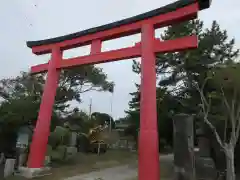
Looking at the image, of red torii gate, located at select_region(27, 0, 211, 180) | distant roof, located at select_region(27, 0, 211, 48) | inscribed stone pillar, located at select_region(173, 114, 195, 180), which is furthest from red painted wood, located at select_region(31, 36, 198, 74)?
inscribed stone pillar, located at select_region(173, 114, 195, 180)

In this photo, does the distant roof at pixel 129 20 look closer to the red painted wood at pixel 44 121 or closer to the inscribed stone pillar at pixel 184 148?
the red painted wood at pixel 44 121

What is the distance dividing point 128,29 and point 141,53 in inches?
49.6

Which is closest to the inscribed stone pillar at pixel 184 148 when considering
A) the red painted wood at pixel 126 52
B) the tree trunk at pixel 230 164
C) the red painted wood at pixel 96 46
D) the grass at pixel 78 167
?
the tree trunk at pixel 230 164

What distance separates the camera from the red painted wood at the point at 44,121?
9328mm

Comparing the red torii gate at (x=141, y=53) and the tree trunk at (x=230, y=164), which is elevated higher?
the red torii gate at (x=141, y=53)

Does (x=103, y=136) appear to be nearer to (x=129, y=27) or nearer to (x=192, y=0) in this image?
(x=129, y=27)

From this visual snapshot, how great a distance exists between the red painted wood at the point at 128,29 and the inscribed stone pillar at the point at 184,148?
366 cm

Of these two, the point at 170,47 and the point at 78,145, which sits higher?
the point at 170,47

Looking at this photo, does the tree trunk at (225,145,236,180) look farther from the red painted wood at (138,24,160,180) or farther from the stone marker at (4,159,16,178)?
the stone marker at (4,159,16,178)

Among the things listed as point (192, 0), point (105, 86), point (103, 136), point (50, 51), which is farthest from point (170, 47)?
point (105, 86)

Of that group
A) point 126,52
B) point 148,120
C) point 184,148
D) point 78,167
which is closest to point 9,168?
point 78,167

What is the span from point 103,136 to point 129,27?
1013 centimetres

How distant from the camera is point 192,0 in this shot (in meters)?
7.57

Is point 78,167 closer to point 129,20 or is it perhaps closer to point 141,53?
Answer: point 141,53
